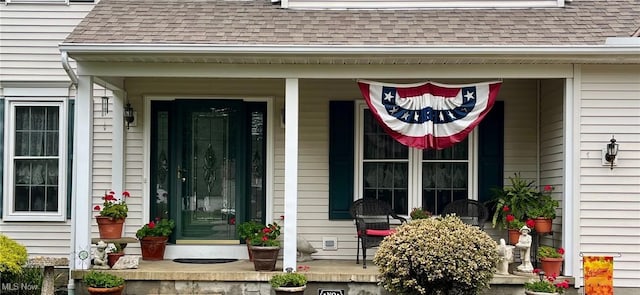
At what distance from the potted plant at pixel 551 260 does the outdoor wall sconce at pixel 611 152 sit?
3.47 ft

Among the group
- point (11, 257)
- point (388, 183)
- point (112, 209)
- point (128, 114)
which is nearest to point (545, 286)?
point (388, 183)

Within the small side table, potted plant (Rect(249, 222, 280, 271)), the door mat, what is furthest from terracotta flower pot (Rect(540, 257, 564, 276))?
the small side table

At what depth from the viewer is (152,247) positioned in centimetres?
820

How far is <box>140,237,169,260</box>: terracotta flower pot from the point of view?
26.8ft

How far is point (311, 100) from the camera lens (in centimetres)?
853

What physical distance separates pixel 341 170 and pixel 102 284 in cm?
310

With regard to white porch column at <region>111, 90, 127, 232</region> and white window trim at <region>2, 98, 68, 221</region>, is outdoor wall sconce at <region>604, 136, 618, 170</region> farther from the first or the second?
white window trim at <region>2, 98, 68, 221</region>

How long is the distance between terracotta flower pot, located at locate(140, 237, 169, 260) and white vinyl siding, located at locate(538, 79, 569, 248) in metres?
4.53

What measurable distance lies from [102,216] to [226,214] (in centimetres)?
155

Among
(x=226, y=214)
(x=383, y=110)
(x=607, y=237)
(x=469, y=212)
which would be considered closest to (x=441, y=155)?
(x=469, y=212)

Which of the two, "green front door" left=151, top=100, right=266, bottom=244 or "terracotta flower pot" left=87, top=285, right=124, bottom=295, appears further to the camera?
"green front door" left=151, top=100, right=266, bottom=244

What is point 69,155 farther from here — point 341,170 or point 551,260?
point 551,260

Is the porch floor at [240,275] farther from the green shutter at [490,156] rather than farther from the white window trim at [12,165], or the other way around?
the white window trim at [12,165]

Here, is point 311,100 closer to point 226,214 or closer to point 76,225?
point 226,214
